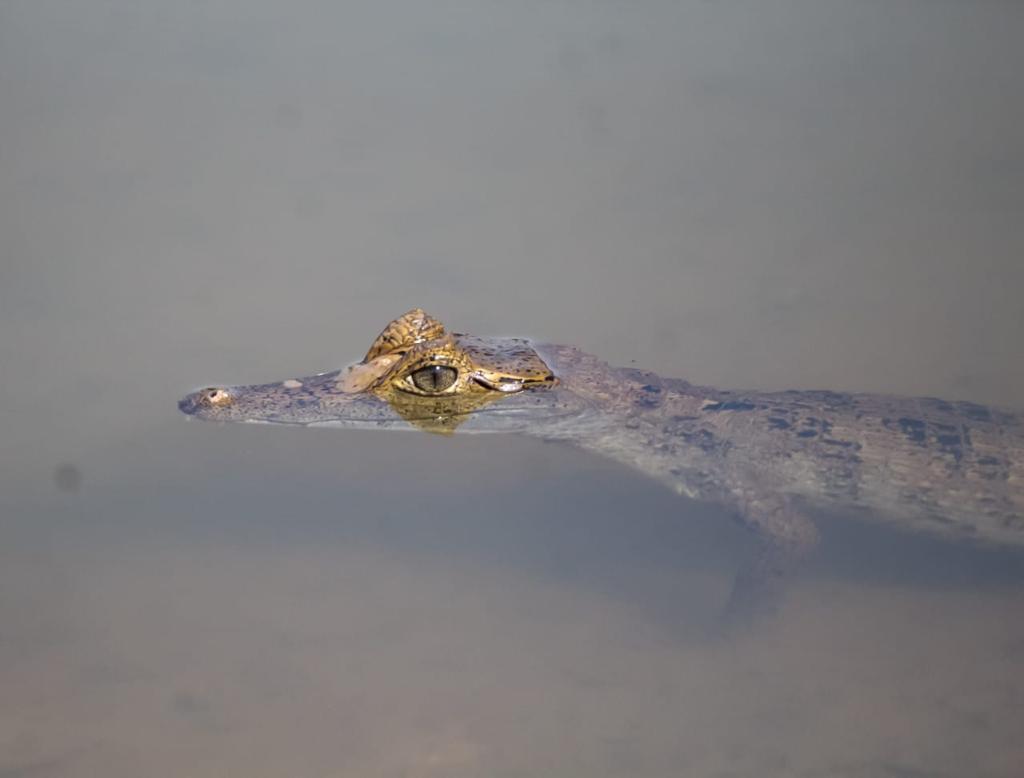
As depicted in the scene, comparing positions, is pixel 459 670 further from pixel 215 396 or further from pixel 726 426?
pixel 726 426

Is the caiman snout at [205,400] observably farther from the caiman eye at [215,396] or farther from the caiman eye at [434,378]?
the caiman eye at [434,378]

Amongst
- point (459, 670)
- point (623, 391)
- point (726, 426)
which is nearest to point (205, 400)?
point (459, 670)

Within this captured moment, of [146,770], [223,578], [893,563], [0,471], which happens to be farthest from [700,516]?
[0,471]

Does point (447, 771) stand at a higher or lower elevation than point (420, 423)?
lower

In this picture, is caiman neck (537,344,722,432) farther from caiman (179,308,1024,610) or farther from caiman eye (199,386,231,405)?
caiman eye (199,386,231,405)

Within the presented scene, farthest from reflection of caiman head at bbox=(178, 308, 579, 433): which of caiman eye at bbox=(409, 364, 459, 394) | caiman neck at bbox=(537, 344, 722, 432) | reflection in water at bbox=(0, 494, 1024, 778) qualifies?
reflection in water at bbox=(0, 494, 1024, 778)

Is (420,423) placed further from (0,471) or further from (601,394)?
(0,471)

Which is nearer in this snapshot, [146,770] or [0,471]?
[146,770]
